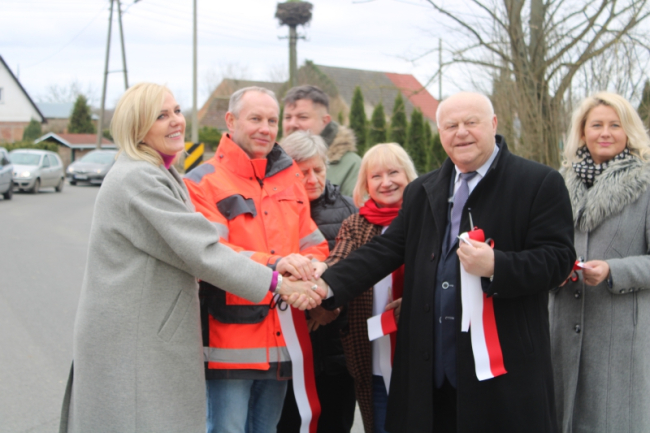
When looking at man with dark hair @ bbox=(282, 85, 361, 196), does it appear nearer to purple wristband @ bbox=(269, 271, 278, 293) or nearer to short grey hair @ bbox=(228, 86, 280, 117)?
short grey hair @ bbox=(228, 86, 280, 117)

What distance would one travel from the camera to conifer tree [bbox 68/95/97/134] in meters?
52.4

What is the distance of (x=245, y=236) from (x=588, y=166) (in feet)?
6.26

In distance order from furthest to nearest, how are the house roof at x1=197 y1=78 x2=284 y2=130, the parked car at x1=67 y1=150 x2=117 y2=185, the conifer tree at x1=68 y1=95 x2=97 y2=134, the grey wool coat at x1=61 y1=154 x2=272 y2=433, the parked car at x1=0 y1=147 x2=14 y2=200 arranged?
the conifer tree at x1=68 y1=95 x2=97 y2=134
the house roof at x1=197 y1=78 x2=284 y2=130
the parked car at x1=67 y1=150 x2=117 y2=185
the parked car at x1=0 y1=147 x2=14 y2=200
the grey wool coat at x1=61 y1=154 x2=272 y2=433

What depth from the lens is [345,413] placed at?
366cm

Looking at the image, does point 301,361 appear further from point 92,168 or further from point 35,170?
point 92,168

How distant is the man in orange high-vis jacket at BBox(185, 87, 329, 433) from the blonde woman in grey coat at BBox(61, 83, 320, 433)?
28cm

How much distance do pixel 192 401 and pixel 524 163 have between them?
70.1 inches

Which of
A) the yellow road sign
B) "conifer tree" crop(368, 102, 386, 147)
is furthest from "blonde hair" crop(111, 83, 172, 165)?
"conifer tree" crop(368, 102, 386, 147)

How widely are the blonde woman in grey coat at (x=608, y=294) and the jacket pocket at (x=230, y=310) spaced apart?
1.62m

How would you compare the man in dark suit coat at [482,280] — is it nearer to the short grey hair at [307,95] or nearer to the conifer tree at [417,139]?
the short grey hair at [307,95]

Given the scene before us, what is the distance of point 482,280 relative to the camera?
99.0 inches

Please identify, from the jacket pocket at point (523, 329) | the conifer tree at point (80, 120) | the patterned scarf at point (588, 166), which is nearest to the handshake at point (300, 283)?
the jacket pocket at point (523, 329)

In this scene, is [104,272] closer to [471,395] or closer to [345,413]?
[471,395]

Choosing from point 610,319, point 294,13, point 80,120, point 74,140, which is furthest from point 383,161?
point 80,120
